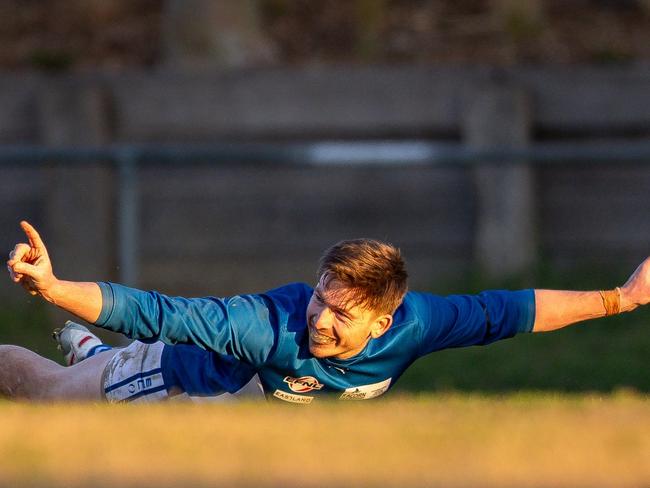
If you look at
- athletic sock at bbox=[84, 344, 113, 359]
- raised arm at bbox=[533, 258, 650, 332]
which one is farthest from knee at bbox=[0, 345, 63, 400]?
raised arm at bbox=[533, 258, 650, 332]

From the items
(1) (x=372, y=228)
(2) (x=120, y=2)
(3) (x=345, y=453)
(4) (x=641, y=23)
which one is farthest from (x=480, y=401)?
(2) (x=120, y=2)

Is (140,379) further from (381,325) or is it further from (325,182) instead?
(325,182)

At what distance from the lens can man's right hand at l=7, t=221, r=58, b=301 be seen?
16.4 ft

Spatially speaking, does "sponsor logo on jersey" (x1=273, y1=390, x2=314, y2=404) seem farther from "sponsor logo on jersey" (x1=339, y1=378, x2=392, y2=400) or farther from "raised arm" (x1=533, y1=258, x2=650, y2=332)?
"raised arm" (x1=533, y1=258, x2=650, y2=332)

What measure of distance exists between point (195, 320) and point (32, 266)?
739mm

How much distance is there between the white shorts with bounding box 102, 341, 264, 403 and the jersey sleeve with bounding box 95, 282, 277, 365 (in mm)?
640

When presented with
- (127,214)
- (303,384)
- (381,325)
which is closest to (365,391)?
(303,384)

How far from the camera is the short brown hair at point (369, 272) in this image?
5496mm

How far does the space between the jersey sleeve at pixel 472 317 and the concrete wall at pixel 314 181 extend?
4.71 meters

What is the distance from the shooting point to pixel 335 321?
5516mm

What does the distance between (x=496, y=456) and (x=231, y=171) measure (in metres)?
7.03

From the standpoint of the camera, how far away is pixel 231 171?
1118 centimetres

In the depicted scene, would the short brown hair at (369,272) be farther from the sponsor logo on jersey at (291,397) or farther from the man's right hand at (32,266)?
the man's right hand at (32,266)

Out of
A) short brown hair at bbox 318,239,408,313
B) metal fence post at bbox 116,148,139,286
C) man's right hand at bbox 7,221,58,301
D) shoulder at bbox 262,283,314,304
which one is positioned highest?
man's right hand at bbox 7,221,58,301
